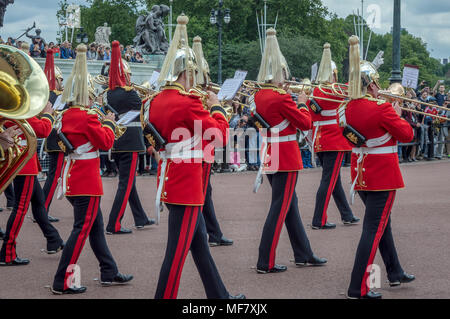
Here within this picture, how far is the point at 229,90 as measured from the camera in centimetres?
716

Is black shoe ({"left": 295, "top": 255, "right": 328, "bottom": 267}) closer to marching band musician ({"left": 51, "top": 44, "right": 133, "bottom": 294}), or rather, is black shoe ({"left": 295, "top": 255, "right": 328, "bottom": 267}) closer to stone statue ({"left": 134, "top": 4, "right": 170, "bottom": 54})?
marching band musician ({"left": 51, "top": 44, "right": 133, "bottom": 294})

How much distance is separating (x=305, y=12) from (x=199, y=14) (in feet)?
23.1

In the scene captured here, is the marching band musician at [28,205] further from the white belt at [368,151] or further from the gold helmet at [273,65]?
the white belt at [368,151]

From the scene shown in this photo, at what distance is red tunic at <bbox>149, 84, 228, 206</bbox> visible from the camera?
500cm

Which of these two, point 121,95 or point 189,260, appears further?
point 121,95

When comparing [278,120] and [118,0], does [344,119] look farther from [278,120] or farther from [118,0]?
[118,0]

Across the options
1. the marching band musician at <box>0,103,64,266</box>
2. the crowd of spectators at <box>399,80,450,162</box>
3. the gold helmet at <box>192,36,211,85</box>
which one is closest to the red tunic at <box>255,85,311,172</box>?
the gold helmet at <box>192,36,211,85</box>

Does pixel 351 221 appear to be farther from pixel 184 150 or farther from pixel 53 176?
pixel 184 150

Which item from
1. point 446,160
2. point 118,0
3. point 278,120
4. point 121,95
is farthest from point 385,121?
point 118,0

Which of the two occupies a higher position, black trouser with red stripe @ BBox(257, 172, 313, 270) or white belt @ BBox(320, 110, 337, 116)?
white belt @ BBox(320, 110, 337, 116)

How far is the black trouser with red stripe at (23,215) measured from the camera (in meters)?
7.16

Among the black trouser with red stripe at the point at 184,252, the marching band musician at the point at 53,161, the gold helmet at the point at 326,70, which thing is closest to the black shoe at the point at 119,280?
the black trouser with red stripe at the point at 184,252

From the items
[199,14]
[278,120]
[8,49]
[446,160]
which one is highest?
[199,14]

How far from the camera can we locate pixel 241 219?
32.0ft
